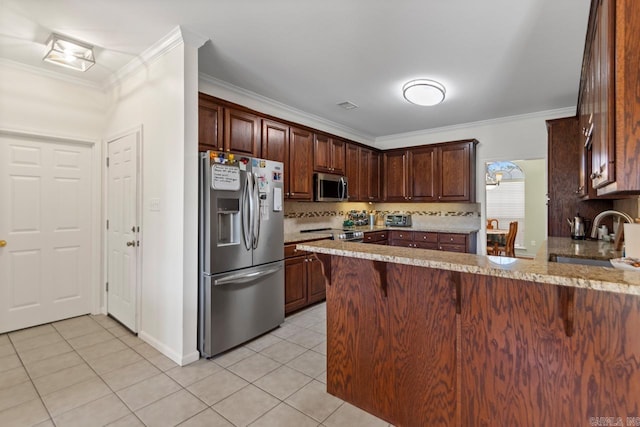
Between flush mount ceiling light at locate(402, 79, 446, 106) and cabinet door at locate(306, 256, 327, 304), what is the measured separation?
7.44ft

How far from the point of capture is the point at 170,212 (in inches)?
102

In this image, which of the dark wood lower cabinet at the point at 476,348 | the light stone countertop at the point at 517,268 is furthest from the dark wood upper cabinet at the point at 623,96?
the dark wood lower cabinet at the point at 476,348

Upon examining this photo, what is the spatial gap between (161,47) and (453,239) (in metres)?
4.47

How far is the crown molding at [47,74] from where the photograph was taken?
2.96 meters

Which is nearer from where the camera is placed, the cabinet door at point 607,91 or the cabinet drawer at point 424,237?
the cabinet door at point 607,91

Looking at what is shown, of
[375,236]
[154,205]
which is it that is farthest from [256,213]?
[375,236]

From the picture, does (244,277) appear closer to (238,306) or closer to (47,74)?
(238,306)

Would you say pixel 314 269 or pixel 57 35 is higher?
pixel 57 35

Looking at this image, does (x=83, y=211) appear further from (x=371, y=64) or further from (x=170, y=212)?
(x=371, y=64)

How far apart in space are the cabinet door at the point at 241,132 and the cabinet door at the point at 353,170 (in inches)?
74.0

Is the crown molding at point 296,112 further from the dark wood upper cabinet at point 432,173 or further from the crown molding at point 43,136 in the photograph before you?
the crown molding at point 43,136

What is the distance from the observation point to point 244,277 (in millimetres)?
2822

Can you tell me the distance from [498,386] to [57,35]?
3898 millimetres

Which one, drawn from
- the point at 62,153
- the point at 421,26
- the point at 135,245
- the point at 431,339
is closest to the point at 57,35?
the point at 62,153
